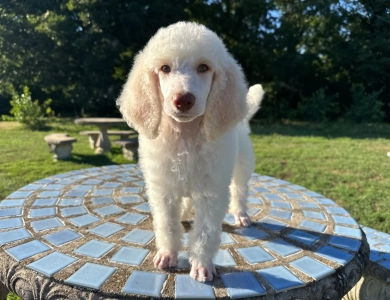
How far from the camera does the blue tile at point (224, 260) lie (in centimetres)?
187

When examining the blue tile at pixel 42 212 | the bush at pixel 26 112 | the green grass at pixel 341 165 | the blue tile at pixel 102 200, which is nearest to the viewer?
the blue tile at pixel 42 212

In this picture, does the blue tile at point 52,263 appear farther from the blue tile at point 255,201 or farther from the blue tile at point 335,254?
the blue tile at point 255,201

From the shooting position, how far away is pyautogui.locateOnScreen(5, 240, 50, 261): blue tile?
6.01ft

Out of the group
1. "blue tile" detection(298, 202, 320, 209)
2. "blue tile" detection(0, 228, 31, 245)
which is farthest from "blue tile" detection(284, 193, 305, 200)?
"blue tile" detection(0, 228, 31, 245)

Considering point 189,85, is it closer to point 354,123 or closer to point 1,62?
point 1,62

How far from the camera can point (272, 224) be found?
97.3 inches

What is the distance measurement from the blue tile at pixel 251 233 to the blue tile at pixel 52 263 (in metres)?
1.12

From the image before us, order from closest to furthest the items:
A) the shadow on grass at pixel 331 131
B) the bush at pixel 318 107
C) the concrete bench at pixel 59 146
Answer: the concrete bench at pixel 59 146
the shadow on grass at pixel 331 131
the bush at pixel 318 107

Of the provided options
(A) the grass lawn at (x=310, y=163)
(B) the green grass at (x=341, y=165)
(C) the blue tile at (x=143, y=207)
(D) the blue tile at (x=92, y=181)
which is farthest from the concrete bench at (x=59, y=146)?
(C) the blue tile at (x=143, y=207)

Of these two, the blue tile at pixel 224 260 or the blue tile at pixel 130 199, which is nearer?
the blue tile at pixel 224 260

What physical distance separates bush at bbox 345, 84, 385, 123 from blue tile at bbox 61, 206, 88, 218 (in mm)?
9628

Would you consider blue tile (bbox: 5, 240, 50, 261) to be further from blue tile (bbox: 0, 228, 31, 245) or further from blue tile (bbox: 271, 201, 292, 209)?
blue tile (bbox: 271, 201, 292, 209)

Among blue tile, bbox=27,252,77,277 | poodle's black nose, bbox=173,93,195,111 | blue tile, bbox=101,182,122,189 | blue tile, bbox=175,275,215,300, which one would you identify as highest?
poodle's black nose, bbox=173,93,195,111

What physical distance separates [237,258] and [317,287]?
1.51 ft
